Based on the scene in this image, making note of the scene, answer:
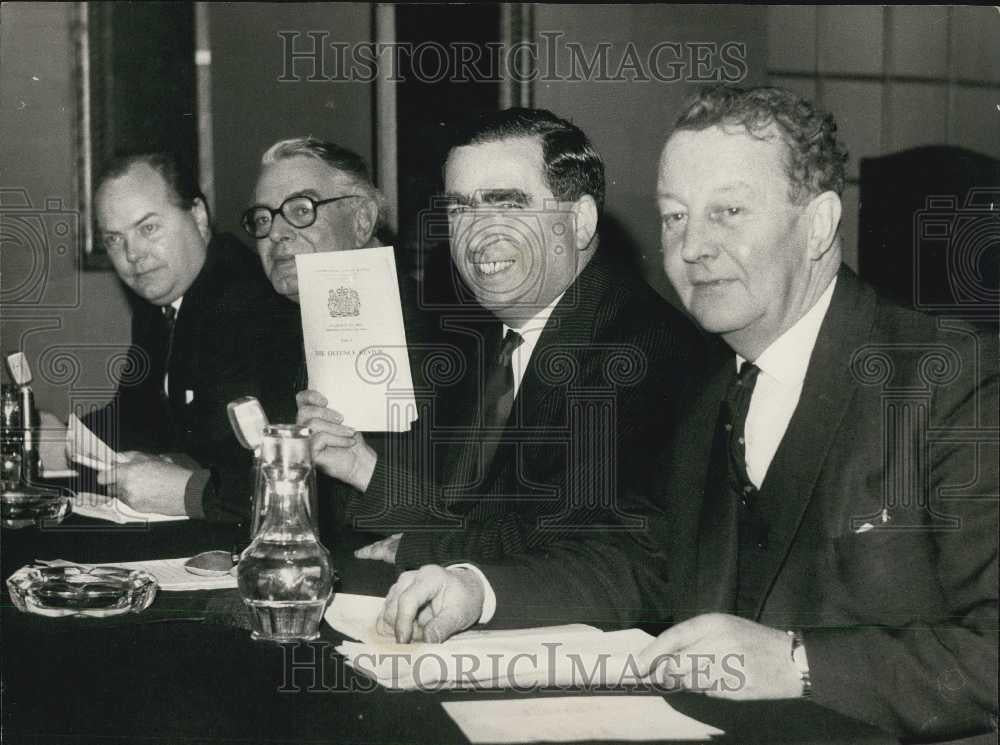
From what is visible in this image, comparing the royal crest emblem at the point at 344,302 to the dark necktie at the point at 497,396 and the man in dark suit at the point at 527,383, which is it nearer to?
the man in dark suit at the point at 527,383

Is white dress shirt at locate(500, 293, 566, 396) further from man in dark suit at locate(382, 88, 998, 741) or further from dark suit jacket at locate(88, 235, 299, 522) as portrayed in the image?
dark suit jacket at locate(88, 235, 299, 522)

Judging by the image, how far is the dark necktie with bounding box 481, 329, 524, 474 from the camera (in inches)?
73.2

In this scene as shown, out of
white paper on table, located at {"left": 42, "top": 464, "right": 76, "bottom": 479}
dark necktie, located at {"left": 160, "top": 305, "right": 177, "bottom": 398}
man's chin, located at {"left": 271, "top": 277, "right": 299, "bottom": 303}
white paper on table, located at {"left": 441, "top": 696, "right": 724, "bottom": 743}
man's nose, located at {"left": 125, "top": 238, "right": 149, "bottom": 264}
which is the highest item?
man's nose, located at {"left": 125, "top": 238, "right": 149, "bottom": 264}

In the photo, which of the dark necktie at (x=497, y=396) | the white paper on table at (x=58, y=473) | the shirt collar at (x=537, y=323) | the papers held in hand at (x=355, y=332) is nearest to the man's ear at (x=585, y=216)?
the shirt collar at (x=537, y=323)

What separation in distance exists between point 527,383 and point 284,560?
2.28ft

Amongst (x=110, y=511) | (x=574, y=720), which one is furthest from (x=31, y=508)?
(x=574, y=720)

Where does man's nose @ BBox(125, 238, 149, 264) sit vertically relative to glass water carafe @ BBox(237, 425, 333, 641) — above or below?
above

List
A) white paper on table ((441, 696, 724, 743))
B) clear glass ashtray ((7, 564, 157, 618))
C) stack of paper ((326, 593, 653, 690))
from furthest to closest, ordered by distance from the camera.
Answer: clear glass ashtray ((7, 564, 157, 618)) < stack of paper ((326, 593, 653, 690)) < white paper on table ((441, 696, 724, 743))

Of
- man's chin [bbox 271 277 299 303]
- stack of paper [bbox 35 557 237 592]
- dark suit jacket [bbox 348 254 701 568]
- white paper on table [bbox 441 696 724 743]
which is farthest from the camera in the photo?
man's chin [bbox 271 277 299 303]

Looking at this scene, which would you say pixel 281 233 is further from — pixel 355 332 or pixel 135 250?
pixel 355 332

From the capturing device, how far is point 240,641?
1228 mm

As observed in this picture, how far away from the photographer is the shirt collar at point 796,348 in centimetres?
150

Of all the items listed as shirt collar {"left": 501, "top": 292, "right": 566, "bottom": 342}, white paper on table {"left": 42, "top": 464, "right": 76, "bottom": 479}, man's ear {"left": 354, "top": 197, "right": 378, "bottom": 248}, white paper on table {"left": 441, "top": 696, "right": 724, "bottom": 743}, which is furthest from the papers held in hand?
white paper on table {"left": 441, "top": 696, "right": 724, "bottom": 743}

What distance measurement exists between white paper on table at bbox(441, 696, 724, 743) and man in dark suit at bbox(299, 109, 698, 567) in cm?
58
